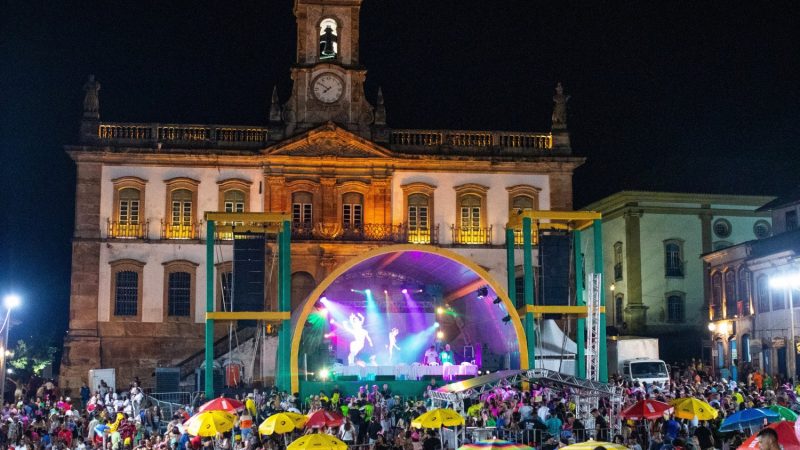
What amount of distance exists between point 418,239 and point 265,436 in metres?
21.2

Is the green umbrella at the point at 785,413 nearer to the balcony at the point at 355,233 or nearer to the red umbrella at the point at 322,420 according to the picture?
the red umbrella at the point at 322,420

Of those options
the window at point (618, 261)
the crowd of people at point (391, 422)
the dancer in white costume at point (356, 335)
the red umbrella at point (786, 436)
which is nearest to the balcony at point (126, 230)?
the dancer in white costume at point (356, 335)

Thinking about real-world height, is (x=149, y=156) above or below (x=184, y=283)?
above

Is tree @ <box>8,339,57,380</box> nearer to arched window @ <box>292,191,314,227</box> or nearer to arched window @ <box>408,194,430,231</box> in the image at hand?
arched window @ <box>292,191,314,227</box>


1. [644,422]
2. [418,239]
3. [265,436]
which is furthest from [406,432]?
[418,239]

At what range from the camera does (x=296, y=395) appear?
110ft

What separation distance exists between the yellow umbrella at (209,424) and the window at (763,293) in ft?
93.6

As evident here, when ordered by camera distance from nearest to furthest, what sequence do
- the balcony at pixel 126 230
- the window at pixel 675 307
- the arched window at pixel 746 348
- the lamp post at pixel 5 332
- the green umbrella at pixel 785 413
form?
1. the green umbrella at pixel 785 413
2. the lamp post at pixel 5 332
3. the balcony at pixel 126 230
4. the arched window at pixel 746 348
5. the window at pixel 675 307

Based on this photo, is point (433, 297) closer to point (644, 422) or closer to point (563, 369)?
point (563, 369)

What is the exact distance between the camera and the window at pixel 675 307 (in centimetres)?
5616

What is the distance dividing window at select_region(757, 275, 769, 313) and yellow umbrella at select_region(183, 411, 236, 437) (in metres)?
28.5

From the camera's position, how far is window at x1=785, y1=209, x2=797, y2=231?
4869cm

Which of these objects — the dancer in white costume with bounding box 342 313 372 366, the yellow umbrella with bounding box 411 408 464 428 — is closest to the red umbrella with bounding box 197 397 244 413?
the yellow umbrella with bounding box 411 408 464 428

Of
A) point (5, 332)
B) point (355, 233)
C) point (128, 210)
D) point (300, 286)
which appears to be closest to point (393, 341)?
point (300, 286)
